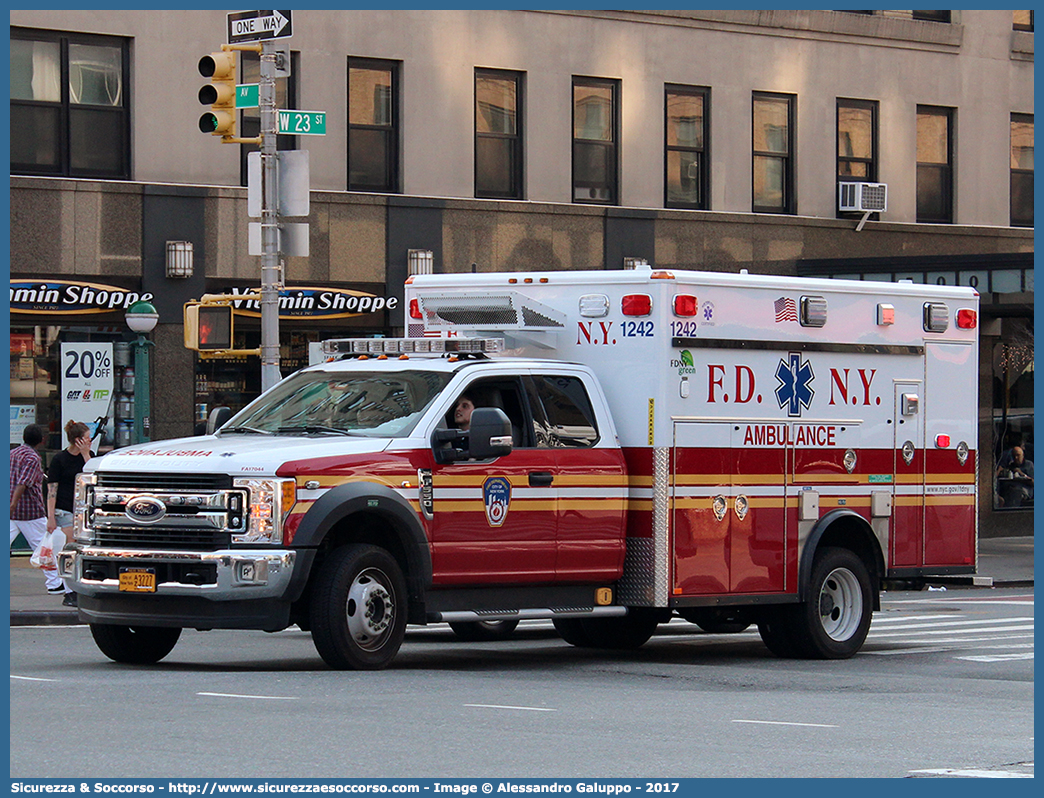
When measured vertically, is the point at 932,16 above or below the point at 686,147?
above

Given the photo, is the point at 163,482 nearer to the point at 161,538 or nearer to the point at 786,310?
the point at 161,538

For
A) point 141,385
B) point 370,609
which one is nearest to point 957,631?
point 370,609

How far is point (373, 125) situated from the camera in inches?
1073

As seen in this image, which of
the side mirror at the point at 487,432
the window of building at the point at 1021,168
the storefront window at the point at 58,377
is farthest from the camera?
the window of building at the point at 1021,168

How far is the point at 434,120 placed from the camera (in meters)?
27.5

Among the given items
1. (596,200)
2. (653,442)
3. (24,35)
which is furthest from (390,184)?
(653,442)

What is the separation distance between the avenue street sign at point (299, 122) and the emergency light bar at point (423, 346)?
551 centimetres

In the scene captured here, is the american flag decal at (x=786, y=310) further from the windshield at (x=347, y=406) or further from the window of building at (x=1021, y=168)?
the window of building at (x=1021, y=168)

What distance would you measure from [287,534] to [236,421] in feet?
5.84

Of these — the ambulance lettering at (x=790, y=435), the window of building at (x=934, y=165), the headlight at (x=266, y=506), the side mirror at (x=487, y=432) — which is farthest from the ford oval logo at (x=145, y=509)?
the window of building at (x=934, y=165)

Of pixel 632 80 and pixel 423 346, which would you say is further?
pixel 632 80

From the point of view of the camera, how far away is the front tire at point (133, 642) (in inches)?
517

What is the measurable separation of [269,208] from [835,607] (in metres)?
7.49

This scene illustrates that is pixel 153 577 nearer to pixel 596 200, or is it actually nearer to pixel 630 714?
pixel 630 714
